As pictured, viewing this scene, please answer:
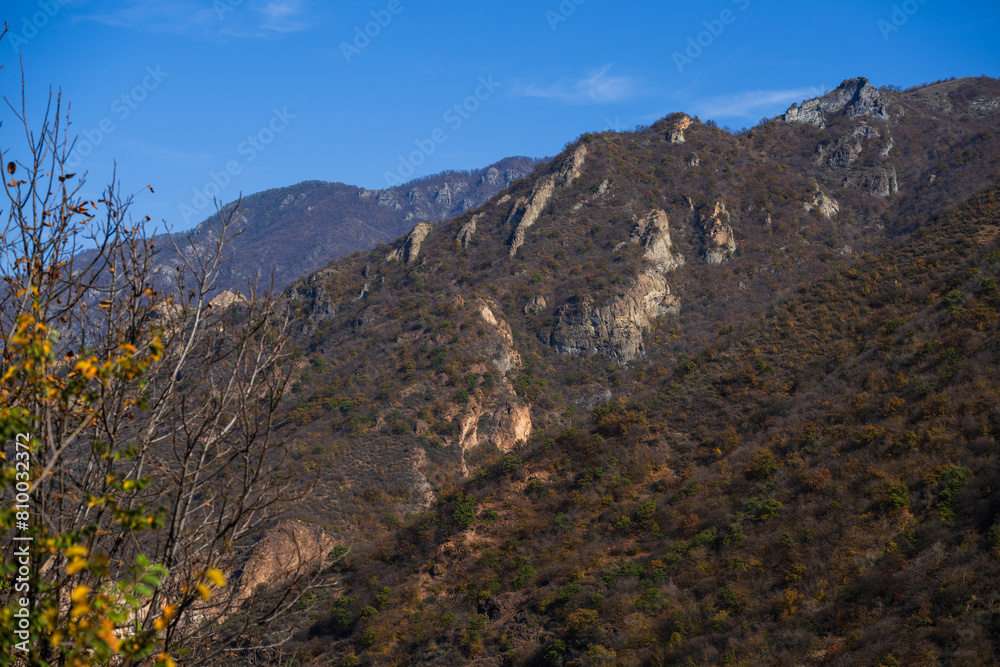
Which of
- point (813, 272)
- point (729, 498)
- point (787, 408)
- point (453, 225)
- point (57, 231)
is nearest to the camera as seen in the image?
point (57, 231)

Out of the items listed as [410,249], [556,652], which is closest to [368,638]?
[556,652]

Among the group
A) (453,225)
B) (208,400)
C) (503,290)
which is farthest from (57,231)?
(453,225)

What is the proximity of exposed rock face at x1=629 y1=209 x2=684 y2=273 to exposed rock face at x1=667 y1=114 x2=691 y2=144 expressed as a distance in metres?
25.2

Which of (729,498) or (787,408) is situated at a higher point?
(787,408)

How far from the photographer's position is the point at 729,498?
23.4 metres

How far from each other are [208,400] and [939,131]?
120m

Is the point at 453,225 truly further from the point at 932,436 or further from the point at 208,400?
the point at 208,400

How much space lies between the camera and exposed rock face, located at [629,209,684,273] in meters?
75.8

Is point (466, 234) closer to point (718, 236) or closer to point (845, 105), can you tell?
point (718, 236)

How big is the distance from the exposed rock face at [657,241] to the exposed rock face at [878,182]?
31.6 m

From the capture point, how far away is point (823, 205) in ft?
266

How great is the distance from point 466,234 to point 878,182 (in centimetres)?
6071

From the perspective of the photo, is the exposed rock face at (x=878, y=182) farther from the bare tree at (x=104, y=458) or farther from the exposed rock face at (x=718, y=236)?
the bare tree at (x=104, y=458)

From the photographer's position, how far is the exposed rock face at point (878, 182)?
84688 mm
